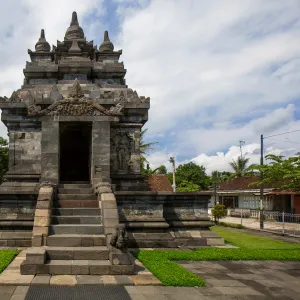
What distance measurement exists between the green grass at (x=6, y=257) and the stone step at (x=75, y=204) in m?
1.93

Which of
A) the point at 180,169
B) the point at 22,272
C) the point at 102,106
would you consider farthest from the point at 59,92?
the point at 180,169

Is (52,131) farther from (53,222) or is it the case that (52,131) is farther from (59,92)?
(53,222)

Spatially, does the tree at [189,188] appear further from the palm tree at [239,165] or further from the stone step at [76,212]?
the stone step at [76,212]

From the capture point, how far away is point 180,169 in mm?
62688

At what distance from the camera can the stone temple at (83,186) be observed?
8617 mm

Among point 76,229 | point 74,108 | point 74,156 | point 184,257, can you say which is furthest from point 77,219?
point 74,156

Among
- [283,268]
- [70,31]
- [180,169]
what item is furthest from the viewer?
[180,169]

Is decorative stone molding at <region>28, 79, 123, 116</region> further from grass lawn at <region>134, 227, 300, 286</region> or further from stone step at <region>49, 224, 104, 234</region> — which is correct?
grass lawn at <region>134, 227, 300, 286</region>

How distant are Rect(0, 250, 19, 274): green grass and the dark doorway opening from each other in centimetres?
709

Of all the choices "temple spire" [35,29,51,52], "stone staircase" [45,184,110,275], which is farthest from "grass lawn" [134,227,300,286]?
"temple spire" [35,29,51,52]

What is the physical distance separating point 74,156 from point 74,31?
640 cm

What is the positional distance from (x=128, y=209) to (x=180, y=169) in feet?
169

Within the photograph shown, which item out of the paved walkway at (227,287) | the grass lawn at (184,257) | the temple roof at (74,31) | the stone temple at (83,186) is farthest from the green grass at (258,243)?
the temple roof at (74,31)

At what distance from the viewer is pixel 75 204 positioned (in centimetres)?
1121
